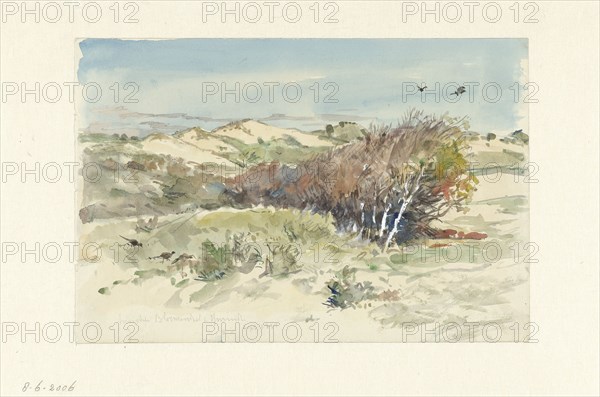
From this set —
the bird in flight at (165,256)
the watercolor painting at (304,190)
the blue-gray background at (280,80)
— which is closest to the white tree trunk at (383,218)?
the watercolor painting at (304,190)

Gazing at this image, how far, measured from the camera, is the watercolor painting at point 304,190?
8.13 feet

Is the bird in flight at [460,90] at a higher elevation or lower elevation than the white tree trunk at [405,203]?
higher

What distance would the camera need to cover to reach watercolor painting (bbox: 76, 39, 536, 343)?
Result: 97.5 inches

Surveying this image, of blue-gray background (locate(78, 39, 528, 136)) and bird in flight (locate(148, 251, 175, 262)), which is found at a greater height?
blue-gray background (locate(78, 39, 528, 136))

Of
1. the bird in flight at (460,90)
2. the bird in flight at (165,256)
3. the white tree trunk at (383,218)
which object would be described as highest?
the bird in flight at (460,90)

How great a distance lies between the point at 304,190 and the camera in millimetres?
2496

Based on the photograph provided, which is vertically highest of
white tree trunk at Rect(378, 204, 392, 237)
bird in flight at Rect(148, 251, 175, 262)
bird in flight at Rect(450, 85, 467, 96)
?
bird in flight at Rect(450, 85, 467, 96)

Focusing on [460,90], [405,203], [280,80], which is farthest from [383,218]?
[280,80]

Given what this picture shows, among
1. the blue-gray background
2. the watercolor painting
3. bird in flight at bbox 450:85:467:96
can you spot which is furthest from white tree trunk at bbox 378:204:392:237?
bird in flight at bbox 450:85:467:96

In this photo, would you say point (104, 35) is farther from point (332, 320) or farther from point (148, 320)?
point (332, 320)

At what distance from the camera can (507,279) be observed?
2494mm

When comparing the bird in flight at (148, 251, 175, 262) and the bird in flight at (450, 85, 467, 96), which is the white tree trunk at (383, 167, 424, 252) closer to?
the bird in flight at (450, 85, 467, 96)

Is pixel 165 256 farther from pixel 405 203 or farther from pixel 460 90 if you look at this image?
pixel 460 90

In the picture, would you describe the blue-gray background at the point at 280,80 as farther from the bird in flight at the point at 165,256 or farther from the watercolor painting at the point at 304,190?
the bird in flight at the point at 165,256
